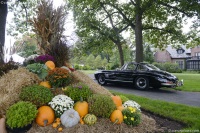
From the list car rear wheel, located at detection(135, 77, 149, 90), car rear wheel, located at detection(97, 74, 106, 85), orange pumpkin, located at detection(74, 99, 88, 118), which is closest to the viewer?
orange pumpkin, located at detection(74, 99, 88, 118)

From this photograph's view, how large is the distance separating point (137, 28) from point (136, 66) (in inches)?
158

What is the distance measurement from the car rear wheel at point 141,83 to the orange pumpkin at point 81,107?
5.63 metres

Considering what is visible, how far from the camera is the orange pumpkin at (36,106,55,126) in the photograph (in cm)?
316

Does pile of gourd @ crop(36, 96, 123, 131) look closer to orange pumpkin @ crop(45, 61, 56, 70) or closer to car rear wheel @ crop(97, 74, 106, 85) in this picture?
orange pumpkin @ crop(45, 61, 56, 70)

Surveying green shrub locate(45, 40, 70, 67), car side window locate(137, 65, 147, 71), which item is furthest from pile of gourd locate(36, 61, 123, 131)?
car side window locate(137, 65, 147, 71)

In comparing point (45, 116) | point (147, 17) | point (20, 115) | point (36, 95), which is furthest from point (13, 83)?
point (147, 17)

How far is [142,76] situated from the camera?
8.66 metres

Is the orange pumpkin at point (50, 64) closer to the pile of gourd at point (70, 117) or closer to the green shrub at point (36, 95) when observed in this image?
the green shrub at point (36, 95)

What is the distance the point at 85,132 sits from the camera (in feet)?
9.73

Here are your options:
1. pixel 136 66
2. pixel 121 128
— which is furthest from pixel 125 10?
pixel 121 128

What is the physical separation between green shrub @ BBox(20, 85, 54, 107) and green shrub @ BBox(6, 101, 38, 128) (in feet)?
0.65

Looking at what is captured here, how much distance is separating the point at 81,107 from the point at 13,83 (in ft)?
5.10

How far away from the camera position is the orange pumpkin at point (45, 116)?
3.16m

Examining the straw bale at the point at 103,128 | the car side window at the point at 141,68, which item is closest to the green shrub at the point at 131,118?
the straw bale at the point at 103,128
